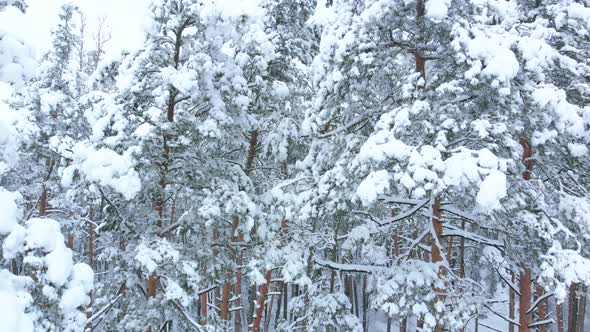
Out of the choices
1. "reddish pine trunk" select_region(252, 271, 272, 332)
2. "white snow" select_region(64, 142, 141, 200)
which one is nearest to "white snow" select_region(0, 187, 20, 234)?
"white snow" select_region(64, 142, 141, 200)

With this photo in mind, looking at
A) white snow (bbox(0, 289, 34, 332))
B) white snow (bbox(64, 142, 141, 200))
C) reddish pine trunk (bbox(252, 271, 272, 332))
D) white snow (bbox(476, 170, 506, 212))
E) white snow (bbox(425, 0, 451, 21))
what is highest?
white snow (bbox(425, 0, 451, 21))

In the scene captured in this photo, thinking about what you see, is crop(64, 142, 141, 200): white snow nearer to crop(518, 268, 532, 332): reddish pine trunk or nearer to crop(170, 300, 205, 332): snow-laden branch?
crop(170, 300, 205, 332): snow-laden branch

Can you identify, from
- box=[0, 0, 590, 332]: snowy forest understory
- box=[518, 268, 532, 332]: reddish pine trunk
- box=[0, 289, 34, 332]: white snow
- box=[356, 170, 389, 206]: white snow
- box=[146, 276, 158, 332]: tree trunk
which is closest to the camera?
box=[0, 289, 34, 332]: white snow

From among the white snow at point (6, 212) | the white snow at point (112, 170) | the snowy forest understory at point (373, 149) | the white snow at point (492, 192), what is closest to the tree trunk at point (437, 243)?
the snowy forest understory at point (373, 149)

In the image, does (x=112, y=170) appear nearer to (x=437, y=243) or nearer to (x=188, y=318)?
(x=188, y=318)

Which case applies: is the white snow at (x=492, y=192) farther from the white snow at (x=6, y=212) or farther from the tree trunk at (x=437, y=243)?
the white snow at (x=6, y=212)

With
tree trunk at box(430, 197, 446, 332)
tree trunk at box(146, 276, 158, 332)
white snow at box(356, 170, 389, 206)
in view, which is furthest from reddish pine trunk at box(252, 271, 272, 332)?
white snow at box(356, 170, 389, 206)

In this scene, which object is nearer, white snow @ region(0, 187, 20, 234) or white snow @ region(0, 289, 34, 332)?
white snow @ region(0, 289, 34, 332)

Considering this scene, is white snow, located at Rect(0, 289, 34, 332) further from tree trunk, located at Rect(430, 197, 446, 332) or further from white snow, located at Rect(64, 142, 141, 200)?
tree trunk, located at Rect(430, 197, 446, 332)

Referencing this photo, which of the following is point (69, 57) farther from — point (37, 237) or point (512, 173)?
point (512, 173)

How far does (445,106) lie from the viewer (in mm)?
8164

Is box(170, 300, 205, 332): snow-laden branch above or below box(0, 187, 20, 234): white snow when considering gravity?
below

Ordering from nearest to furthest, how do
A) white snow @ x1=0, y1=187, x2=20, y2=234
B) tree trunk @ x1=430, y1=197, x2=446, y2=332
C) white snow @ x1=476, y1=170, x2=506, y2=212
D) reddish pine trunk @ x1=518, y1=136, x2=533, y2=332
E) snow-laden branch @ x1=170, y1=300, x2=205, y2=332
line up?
white snow @ x1=0, y1=187, x2=20, y2=234 < white snow @ x1=476, y1=170, x2=506, y2=212 < tree trunk @ x1=430, y1=197, x2=446, y2=332 < snow-laden branch @ x1=170, y1=300, x2=205, y2=332 < reddish pine trunk @ x1=518, y1=136, x2=533, y2=332

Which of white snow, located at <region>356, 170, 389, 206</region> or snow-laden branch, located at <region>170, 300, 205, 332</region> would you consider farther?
snow-laden branch, located at <region>170, 300, 205, 332</region>
